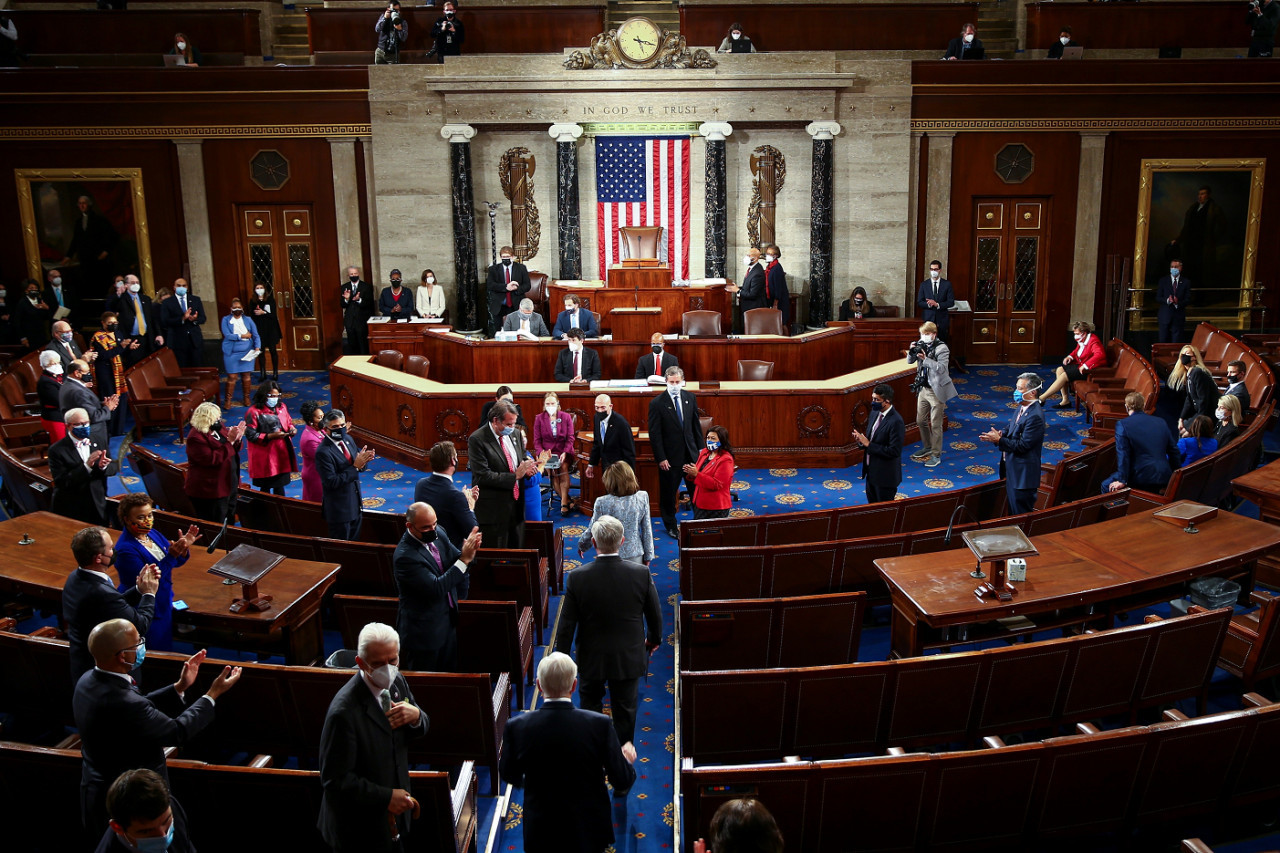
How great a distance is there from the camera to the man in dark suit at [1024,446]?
26.1ft

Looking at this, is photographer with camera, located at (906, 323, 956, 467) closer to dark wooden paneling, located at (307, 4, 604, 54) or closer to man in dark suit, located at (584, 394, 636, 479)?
man in dark suit, located at (584, 394, 636, 479)

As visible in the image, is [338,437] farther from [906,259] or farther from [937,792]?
[906,259]

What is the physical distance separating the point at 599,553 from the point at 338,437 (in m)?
2.95

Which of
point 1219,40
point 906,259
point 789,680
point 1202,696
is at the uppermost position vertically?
point 1219,40

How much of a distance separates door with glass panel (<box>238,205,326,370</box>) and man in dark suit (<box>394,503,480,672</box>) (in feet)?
38.7

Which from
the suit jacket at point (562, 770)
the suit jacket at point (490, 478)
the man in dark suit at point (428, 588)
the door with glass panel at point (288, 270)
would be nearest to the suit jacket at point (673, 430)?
the suit jacket at point (490, 478)

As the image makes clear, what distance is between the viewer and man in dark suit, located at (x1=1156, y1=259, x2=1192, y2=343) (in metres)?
14.8

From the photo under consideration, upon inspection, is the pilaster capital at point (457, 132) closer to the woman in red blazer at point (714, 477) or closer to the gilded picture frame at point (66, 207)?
the gilded picture frame at point (66, 207)

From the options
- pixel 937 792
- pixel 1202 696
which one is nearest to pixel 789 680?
pixel 937 792

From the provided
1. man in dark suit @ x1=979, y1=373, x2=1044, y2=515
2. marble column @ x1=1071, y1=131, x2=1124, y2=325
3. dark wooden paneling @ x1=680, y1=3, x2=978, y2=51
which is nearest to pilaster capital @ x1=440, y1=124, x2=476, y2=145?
dark wooden paneling @ x1=680, y1=3, x2=978, y2=51

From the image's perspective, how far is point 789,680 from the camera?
16.4 ft

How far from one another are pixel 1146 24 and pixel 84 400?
605 inches

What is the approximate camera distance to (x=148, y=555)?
18.4 feet

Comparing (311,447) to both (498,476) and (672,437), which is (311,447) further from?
(672,437)
